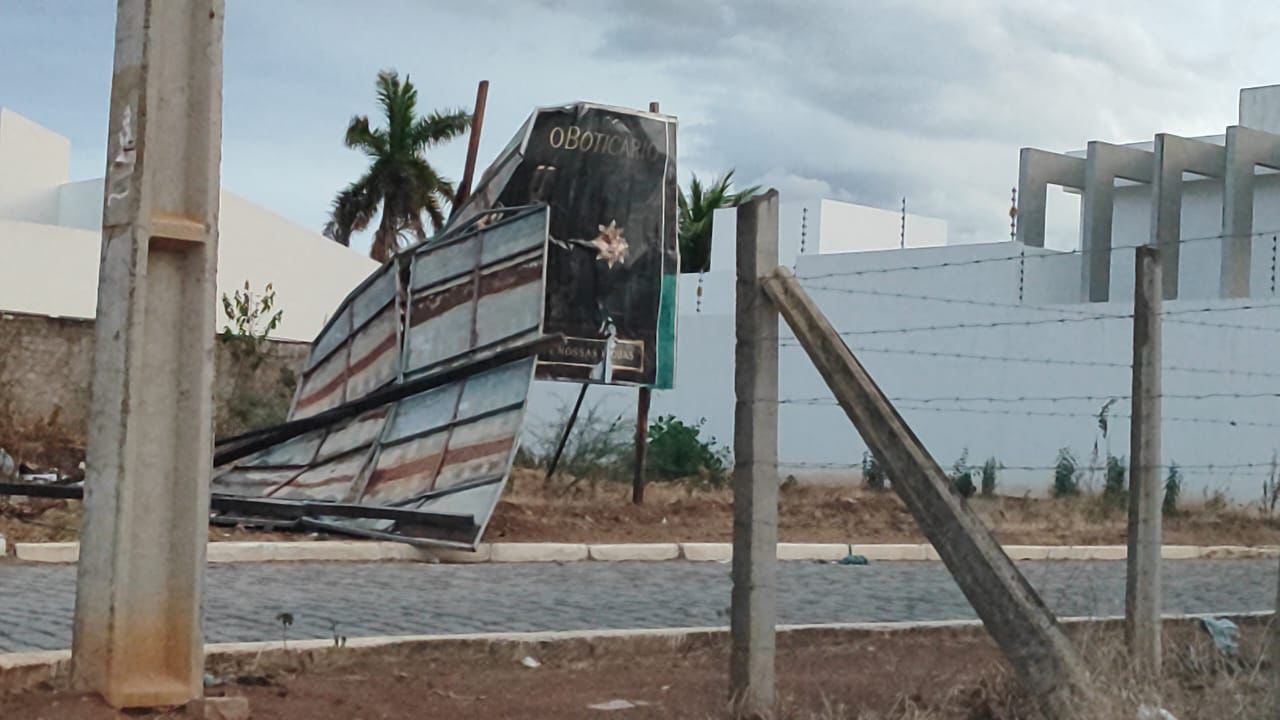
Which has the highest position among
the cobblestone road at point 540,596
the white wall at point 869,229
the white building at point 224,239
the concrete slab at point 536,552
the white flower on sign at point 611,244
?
the white wall at point 869,229

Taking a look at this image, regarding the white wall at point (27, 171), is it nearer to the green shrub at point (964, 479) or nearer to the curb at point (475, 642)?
the green shrub at point (964, 479)

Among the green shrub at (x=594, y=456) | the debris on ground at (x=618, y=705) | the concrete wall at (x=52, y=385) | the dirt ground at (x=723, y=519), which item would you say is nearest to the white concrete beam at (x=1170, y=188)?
the dirt ground at (x=723, y=519)

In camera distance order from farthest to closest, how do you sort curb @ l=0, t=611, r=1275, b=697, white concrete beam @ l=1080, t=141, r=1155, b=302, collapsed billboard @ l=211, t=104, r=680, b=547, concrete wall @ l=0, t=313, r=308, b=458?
1. white concrete beam @ l=1080, t=141, r=1155, b=302
2. concrete wall @ l=0, t=313, r=308, b=458
3. collapsed billboard @ l=211, t=104, r=680, b=547
4. curb @ l=0, t=611, r=1275, b=697

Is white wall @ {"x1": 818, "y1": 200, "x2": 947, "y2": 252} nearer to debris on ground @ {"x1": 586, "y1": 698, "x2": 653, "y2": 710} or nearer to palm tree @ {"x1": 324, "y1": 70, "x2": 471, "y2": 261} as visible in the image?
palm tree @ {"x1": 324, "y1": 70, "x2": 471, "y2": 261}

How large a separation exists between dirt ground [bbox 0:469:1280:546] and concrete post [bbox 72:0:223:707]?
24.2 feet

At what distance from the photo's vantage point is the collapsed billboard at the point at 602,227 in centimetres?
1480

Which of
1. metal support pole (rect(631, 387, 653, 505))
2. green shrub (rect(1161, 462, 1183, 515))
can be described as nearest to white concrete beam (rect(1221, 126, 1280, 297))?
green shrub (rect(1161, 462, 1183, 515))

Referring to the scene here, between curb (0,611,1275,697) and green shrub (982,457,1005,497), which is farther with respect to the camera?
green shrub (982,457,1005,497)

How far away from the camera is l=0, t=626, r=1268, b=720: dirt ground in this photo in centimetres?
565

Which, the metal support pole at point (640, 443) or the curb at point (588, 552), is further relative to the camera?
the metal support pole at point (640, 443)

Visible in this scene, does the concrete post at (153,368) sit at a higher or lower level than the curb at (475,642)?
higher

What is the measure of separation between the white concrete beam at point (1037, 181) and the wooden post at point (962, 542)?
23.0 meters

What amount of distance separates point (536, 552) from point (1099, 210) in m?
16.5

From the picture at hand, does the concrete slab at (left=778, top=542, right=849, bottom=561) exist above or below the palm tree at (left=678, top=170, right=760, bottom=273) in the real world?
below
